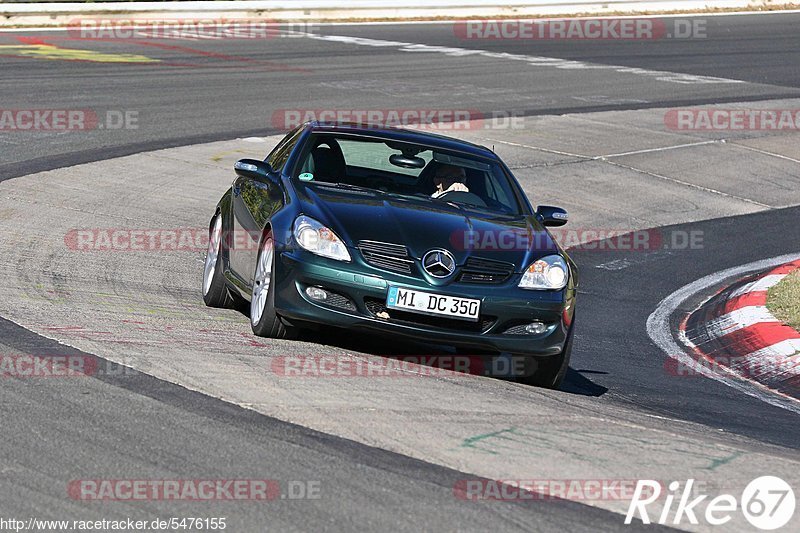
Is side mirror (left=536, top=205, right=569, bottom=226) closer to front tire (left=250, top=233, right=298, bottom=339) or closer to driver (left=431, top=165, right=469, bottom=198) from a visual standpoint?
driver (left=431, top=165, right=469, bottom=198)

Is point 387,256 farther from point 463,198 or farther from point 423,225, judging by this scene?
point 463,198

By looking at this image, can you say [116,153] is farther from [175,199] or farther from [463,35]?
[463,35]

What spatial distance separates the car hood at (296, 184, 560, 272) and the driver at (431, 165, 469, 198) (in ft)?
1.17

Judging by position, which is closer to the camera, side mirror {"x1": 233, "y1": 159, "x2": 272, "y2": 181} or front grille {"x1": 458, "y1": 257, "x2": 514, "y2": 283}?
front grille {"x1": 458, "y1": 257, "x2": 514, "y2": 283}

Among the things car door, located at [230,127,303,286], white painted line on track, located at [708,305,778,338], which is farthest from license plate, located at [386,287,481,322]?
white painted line on track, located at [708,305,778,338]

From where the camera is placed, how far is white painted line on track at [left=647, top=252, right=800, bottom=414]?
885cm

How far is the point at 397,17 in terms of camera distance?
3194 centimetres

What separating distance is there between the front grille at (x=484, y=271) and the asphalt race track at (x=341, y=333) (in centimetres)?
63

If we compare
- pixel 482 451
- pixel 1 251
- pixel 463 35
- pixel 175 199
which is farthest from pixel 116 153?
pixel 463 35

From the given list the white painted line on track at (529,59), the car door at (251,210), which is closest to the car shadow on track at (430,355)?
the car door at (251,210)

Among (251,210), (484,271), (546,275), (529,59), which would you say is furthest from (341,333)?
(529,59)

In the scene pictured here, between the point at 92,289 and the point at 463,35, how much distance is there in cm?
2112

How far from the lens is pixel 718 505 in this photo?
212 inches

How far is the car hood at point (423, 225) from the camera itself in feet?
25.5
